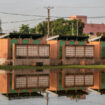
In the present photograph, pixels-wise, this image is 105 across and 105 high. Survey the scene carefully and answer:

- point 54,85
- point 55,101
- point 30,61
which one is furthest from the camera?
point 30,61

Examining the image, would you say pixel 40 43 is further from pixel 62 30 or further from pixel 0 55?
pixel 62 30

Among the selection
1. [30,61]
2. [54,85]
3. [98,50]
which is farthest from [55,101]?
[98,50]

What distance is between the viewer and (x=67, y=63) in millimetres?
69312

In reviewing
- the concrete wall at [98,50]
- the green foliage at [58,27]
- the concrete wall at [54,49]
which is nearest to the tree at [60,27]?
the green foliage at [58,27]

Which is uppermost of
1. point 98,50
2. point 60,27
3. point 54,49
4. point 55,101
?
point 60,27

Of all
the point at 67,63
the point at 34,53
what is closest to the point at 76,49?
the point at 67,63

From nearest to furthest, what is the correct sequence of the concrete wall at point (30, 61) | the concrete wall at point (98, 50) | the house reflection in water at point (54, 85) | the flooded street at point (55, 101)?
the flooded street at point (55, 101)
the house reflection in water at point (54, 85)
the concrete wall at point (30, 61)
the concrete wall at point (98, 50)

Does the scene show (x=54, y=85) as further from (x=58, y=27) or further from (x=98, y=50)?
(x=58, y=27)

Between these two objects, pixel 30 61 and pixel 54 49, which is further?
pixel 54 49

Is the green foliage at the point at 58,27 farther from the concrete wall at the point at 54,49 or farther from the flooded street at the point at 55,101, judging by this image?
the flooded street at the point at 55,101

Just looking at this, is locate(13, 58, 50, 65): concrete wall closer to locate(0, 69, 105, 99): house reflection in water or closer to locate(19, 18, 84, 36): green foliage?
locate(0, 69, 105, 99): house reflection in water

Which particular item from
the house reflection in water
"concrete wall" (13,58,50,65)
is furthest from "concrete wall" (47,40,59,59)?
the house reflection in water

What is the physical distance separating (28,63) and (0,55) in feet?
17.8

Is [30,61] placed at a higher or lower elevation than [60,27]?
lower
